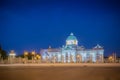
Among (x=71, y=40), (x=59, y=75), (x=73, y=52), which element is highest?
(x=71, y=40)

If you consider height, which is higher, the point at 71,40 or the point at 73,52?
the point at 71,40

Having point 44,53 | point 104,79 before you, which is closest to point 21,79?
point 104,79

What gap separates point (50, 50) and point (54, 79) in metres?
59.8

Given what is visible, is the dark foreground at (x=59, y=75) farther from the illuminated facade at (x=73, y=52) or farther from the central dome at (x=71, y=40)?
the central dome at (x=71, y=40)

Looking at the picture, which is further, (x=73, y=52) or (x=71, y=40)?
(x=71, y=40)

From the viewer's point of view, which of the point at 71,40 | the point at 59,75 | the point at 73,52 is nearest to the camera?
the point at 59,75

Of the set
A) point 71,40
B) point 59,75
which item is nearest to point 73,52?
point 71,40

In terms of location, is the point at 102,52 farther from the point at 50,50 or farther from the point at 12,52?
the point at 12,52

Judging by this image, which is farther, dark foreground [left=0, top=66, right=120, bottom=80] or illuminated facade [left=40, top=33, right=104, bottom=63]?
illuminated facade [left=40, top=33, right=104, bottom=63]

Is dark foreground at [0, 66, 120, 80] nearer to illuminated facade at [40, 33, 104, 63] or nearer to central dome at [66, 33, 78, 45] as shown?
illuminated facade at [40, 33, 104, 63]

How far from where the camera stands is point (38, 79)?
34.1ft

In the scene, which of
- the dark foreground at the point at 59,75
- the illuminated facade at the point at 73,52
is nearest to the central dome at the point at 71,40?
the illuminated facade at the point at 73,52

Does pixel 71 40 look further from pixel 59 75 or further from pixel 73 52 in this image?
pixel 59 75

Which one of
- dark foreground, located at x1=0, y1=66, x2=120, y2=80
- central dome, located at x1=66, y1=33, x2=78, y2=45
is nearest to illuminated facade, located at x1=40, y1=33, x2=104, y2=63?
central dome, located at x1=66, y1=33, x2=78, y2=45
